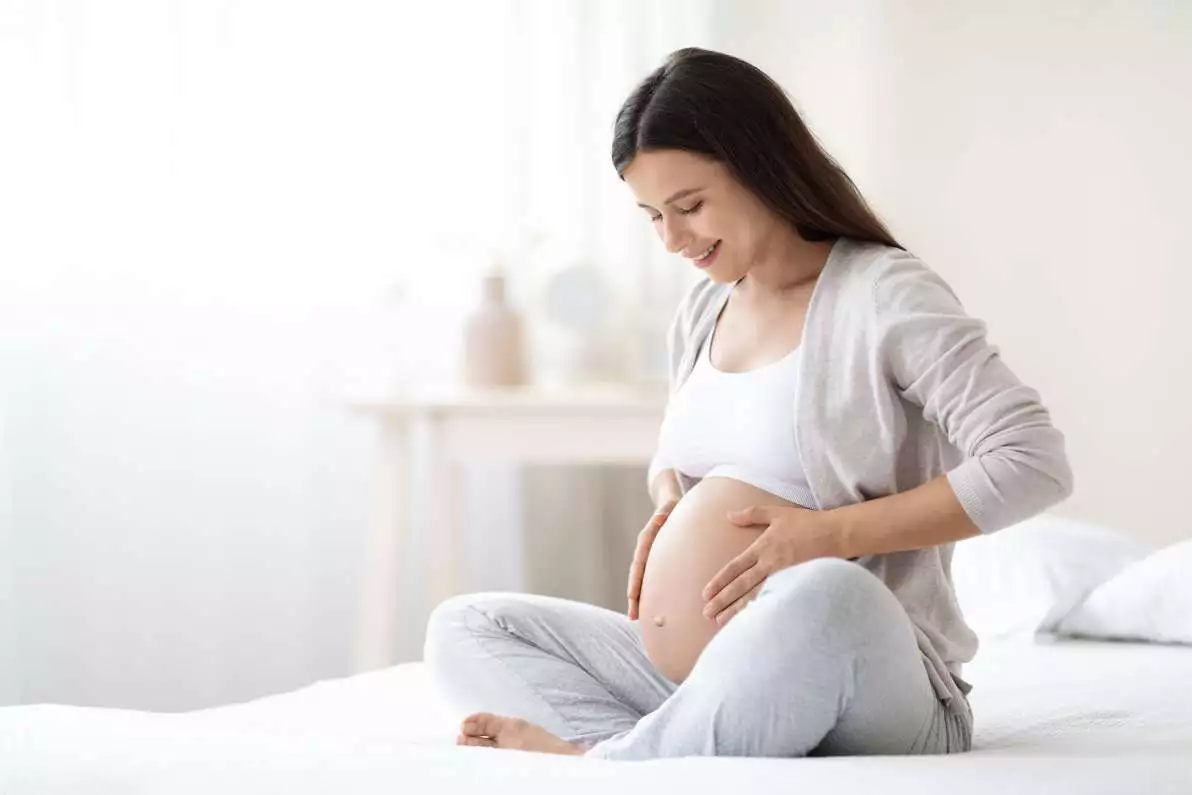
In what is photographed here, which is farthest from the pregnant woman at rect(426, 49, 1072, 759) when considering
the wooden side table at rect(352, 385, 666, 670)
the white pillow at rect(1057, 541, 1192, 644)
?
the wooden side table at rect(352, 385, 666, 670)

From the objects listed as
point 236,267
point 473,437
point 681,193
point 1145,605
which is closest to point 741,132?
point 681,193

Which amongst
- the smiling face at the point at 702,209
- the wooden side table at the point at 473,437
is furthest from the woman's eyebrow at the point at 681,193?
the wooden side table at the point at 473,437

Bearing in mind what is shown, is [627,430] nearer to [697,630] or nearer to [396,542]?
[396,542]

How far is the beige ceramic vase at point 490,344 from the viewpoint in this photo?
2789 millimetres

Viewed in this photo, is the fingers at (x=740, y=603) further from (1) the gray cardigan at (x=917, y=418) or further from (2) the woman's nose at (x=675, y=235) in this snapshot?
(2) the woman's nose at (x=675, y=235)

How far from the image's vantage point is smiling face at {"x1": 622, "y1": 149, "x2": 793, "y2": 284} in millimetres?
1301

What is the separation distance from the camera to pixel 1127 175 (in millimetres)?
2559

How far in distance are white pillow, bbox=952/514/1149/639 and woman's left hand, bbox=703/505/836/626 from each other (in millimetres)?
823

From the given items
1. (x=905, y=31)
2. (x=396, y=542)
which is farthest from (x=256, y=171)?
(x=905, y=31)

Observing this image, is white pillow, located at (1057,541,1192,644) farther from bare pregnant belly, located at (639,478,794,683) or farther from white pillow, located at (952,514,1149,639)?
bare pregnant belly, located at (639,478,794,683)

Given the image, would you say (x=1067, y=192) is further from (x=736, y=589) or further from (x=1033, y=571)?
(x=736, y=589)

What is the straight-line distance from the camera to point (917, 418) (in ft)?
4.22

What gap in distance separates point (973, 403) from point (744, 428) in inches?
8.5

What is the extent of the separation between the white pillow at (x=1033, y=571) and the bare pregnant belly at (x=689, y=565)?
76cm
